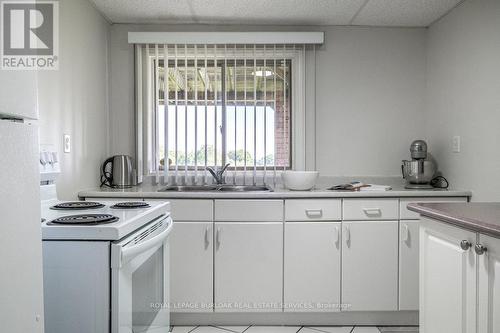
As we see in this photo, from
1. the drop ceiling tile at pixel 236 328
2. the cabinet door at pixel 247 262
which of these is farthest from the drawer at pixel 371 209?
the drop ceiling tile at pixel 236 328

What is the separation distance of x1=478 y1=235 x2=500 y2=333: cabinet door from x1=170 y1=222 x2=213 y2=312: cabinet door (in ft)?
4.83

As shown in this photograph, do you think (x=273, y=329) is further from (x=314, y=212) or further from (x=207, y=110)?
(x=207, y=110)

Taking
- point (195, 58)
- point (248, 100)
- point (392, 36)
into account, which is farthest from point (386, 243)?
point (195, 58)

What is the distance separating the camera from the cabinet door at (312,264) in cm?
220

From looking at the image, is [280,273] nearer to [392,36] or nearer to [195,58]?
[195,58]

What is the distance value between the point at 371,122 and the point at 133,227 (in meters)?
2.15

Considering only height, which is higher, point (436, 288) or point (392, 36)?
point (392, 36)

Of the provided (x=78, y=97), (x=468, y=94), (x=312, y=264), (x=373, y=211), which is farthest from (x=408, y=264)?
(x=78, y=97)

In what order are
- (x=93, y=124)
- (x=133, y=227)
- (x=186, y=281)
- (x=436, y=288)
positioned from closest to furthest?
1. (x=133, y=227)
2. (x=436, y=288)
3. (x=186, y=281)
4. (x=93, y=124)

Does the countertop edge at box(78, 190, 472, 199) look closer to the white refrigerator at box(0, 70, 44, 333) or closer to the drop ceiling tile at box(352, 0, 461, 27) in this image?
the drop ceiling tile at box(352, 0, 461, 27)

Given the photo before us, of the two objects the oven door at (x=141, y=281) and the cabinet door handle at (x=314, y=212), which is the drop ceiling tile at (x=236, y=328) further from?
the cabinet door handle at (x=314, y=212)

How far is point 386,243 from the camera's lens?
222 cm

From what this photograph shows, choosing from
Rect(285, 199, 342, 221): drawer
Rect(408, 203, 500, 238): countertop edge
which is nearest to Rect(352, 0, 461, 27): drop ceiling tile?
Rect(285, 199, 342, 221): drawer

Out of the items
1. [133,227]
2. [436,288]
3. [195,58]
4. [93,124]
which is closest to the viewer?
[133,227]
